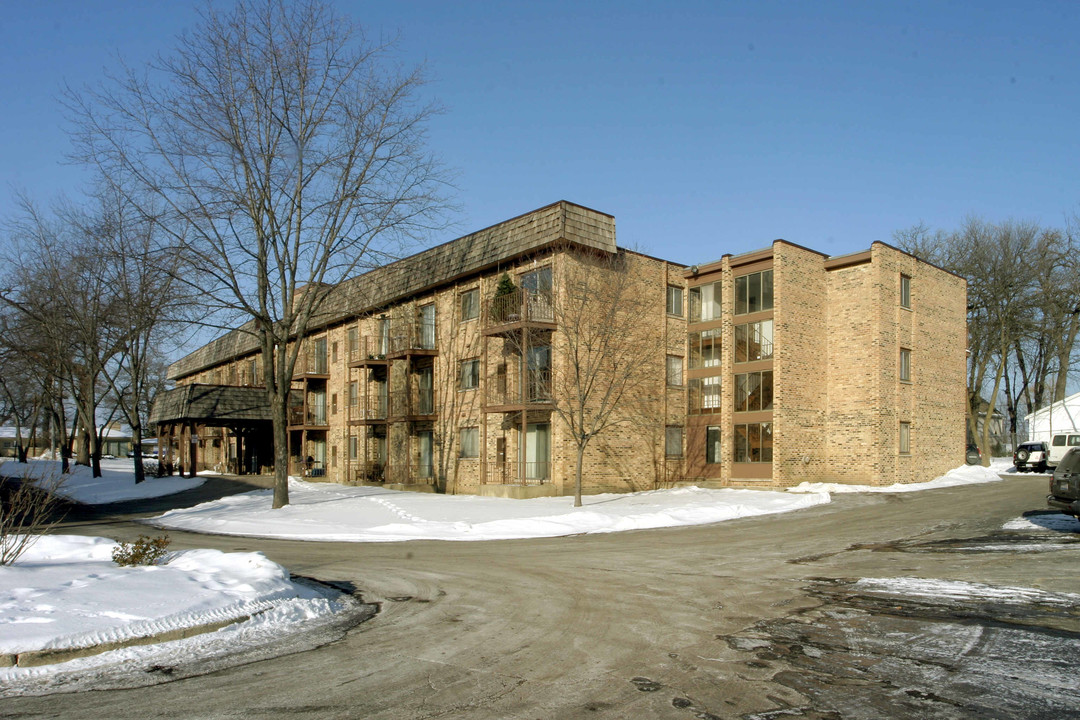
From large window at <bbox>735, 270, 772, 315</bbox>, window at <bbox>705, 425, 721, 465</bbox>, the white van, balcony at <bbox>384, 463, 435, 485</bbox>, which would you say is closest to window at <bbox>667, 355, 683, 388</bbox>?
window at <bbox>705, 425, 721, 465</bbox>

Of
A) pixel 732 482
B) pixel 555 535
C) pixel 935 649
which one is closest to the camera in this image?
pixel 935 649

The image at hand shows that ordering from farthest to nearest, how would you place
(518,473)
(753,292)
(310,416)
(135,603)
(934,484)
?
(310,416)
(753,292)
(934,484)
(518,473)
(135,603)

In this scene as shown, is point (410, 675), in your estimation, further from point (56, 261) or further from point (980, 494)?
point (56, 261)

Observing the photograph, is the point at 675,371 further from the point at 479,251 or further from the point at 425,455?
the point at 425,455

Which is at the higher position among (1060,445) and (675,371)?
(675,371)

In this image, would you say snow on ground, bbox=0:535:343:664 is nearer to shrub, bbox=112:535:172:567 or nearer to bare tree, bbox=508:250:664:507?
shrub, bbox=112:535:172:567

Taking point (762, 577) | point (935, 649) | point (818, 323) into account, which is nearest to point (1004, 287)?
point (818, 323)

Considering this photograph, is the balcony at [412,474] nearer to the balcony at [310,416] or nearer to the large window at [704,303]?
the balcony at [310,416]

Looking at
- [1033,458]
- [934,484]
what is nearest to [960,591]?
[934,484]

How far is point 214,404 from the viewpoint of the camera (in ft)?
133

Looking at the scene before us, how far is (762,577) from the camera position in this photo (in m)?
11.1

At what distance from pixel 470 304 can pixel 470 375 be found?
286cm

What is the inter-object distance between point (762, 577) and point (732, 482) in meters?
20.2

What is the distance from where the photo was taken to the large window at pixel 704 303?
107ft
